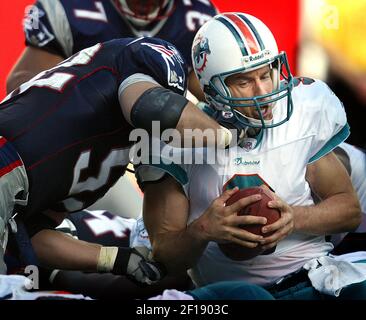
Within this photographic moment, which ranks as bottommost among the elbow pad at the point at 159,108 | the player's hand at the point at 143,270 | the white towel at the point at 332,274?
the player's hand at the point at 143,270

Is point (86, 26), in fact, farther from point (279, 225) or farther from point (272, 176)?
point (279, 225)

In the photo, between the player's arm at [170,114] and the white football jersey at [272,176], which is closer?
the player's arm at [170,114]

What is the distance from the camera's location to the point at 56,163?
6.52 feet

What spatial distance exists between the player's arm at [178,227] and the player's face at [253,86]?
0.69ft

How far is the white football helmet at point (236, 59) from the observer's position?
2.01m

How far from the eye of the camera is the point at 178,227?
2.05 meters

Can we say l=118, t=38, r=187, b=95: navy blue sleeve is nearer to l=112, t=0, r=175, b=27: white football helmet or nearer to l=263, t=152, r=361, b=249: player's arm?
l=263, t=152, r=361, b=249: player's arm

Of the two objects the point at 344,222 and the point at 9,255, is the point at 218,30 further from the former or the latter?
the point at 9,255

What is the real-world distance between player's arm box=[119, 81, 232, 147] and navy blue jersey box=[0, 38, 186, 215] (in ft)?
0.35

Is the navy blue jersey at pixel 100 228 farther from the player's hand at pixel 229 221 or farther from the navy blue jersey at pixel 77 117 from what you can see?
the player's hand at pixel 229 221

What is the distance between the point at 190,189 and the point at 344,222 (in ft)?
1.16

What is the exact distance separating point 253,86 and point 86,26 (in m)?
0.85

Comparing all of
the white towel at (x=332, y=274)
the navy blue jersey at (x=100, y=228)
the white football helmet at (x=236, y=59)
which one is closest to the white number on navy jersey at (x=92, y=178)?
the white football helmet at (x=236, y=59)

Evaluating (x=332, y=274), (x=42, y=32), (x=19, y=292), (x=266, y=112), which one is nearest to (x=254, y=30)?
(x=266, y=112)
